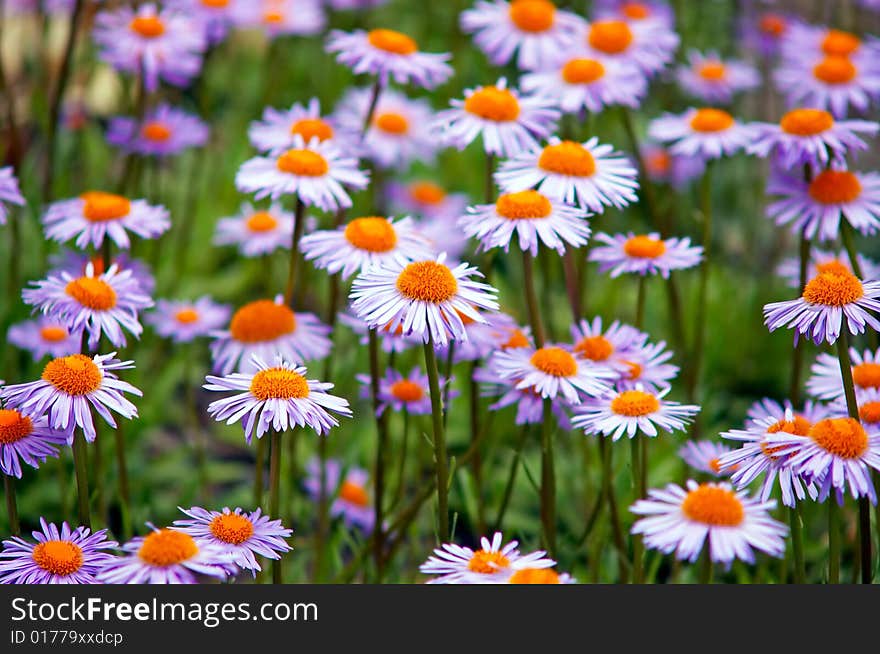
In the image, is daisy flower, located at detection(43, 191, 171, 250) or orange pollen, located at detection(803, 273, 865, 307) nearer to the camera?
orange pollen, located at detection(803, 273, 865, 307)

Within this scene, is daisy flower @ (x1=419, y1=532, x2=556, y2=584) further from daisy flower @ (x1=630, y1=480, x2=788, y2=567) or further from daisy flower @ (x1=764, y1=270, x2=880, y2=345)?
daisy flower @ (x1=764, y1=270, x2=880, y2=345)

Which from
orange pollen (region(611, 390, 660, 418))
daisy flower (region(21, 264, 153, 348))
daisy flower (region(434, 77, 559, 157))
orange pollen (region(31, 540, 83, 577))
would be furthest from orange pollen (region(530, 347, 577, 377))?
orange pollen (region(31, 540, 83, 577))

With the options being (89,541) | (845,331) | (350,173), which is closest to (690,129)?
(350,173)

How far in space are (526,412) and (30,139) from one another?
2.80 meters

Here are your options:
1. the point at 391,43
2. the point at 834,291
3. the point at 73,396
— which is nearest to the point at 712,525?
the point at 834,291

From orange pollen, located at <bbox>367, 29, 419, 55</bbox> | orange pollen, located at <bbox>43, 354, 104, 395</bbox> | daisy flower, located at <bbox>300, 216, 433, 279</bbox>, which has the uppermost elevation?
orange pollen, located at <bbox>367, 29, 419, 55</bbox>

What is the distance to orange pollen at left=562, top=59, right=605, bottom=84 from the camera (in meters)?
2.50

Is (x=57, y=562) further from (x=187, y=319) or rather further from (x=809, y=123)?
(x=809, y=123)

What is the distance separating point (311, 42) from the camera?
518 centimetres

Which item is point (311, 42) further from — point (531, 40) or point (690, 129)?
point (690, 129)

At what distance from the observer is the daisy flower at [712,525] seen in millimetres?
1396

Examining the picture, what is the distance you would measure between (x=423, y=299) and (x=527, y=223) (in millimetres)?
313

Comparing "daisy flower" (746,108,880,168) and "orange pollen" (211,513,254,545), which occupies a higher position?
"daisy flower" (746,108,880,168)

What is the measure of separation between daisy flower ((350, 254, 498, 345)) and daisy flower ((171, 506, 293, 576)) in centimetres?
34
